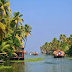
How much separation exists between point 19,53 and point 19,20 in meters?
12.5

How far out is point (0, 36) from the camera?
104 ft

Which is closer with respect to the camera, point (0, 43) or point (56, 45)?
point (0, 43)

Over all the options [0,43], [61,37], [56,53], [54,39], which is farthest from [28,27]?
[54,39]

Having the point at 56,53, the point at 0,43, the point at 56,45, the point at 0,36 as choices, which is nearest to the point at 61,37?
the point at 56,45

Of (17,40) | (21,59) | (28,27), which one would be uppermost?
(28,27)

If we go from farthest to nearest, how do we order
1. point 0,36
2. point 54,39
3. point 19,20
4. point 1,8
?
point 54,39
point 19,20
point 1,8
point 0,36

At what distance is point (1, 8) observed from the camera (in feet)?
130

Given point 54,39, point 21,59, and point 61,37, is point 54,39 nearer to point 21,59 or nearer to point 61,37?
point 61,37

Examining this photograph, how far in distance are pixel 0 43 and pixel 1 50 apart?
6.09ft

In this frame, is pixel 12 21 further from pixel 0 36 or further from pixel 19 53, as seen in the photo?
pixel 0 36

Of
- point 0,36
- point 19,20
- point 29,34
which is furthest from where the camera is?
point 29,34

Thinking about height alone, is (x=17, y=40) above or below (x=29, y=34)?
below

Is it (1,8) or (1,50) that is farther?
(1,50)

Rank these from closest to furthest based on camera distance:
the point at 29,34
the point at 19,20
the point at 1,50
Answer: the point at 1,50
the point at 19,20
the point at 29,34
